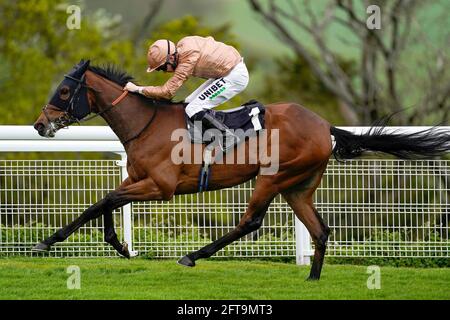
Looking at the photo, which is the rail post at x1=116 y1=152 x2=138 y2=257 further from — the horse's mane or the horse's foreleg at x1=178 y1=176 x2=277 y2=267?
the horse's foreleg at x1=178 y1=176 x2=277 y2=267

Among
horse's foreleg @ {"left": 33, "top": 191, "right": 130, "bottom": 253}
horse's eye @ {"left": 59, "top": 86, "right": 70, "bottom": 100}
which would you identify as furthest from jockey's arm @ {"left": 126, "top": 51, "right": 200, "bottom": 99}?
horse's foreleg @ {"left": 33, "top": 191, "right": 130, "bottom": 253}

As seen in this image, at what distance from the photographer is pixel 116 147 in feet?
26.1

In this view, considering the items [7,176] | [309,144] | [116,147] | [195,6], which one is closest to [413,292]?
[309,144]

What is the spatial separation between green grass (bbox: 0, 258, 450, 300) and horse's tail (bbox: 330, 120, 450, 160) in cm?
87

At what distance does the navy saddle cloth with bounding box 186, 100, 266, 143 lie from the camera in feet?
22.8

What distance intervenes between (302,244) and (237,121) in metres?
1.41

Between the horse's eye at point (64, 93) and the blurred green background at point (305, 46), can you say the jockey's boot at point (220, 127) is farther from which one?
the blurred green background at point (305, 46)

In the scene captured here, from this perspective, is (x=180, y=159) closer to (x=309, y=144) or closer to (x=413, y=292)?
(x=309, y=144)

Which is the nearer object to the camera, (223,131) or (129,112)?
(223,131)

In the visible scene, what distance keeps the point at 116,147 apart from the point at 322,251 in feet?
6.09

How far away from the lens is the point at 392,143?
7402 mm
